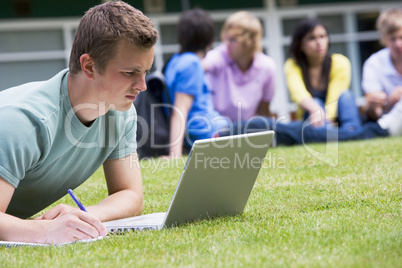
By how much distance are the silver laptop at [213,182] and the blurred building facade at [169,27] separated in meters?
10.9

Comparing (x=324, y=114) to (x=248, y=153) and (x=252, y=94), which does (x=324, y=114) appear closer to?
(x=252, y=94)

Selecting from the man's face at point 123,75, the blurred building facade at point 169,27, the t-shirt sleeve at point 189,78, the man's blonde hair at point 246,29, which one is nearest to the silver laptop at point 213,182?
the man's face at point 123,75

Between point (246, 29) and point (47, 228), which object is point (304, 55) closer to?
point (246, 29)

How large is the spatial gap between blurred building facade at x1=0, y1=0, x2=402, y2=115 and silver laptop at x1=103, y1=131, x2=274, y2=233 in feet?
35.6

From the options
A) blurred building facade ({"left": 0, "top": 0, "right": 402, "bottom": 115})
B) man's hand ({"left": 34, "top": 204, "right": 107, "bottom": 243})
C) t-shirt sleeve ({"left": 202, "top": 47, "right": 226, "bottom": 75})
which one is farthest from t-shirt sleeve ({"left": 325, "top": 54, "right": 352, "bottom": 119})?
blurred building facade ({"left": 0, "top": 0, "right": 402, "bottom": 115})

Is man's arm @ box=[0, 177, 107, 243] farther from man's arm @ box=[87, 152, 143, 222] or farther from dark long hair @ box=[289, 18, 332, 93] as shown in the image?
dark long hair @ box=[289, 18, 332, 93]

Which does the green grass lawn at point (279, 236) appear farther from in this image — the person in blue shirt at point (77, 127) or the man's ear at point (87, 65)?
the man's ear at point (87, 65)

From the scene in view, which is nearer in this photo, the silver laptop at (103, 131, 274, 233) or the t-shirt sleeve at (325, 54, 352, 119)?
the silver laptop at (103, 131, 274, 233)

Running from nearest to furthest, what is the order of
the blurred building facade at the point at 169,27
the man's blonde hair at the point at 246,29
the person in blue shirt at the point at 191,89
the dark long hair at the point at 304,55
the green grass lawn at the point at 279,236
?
1. the green grass lawn at the point at 279,236
2. the person in blue shirt at the point at 191,89
3. the man's blonde hair at the point at 246,29
4. the dark long hair at the point at 304,55
5. the blurred building facade at the point at 169,27

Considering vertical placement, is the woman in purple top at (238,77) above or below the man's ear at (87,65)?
below

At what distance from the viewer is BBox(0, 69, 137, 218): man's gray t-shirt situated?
98.3 inches

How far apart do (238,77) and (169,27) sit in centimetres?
696

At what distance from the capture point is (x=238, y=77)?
24.8 feet

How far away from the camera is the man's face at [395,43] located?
7.58 m
